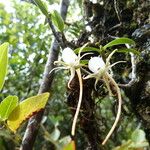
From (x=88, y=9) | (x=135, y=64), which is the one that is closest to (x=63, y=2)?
(x=88, y=9)

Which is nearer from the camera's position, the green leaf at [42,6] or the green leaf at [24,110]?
the green leaf at [24,110]

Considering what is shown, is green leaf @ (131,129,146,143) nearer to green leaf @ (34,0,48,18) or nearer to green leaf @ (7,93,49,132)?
green leaf @ (7,93,49,132)

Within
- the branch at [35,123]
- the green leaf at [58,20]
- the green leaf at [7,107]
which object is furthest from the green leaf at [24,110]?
the green leaf at [58,20]

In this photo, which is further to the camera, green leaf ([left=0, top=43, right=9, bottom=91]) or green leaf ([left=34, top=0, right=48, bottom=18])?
green leaf ([left=34, top=0, right=48, bottom=18])

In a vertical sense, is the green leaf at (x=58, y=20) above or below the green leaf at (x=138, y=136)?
above

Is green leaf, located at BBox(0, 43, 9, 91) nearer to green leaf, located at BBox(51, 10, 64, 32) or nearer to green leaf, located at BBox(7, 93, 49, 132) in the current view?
green leaf, located at BBox(7, 93, 49, 132)

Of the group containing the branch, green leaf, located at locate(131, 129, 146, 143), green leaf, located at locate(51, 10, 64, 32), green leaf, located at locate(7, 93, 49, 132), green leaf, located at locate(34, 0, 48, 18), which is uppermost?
green leaf, located at locate(34, 0, 48, 18)

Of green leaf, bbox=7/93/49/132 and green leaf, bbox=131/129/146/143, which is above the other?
green leaf, bbox=7/93/49/132

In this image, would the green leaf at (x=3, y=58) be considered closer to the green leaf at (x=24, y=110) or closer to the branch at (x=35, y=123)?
the green leaf at (x=24, y=110)

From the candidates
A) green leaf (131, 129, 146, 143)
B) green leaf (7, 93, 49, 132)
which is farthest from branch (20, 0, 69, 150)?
green leaf (131, 129, 146, 143)
